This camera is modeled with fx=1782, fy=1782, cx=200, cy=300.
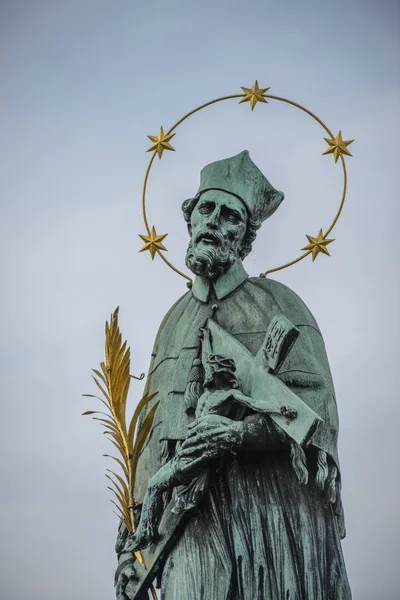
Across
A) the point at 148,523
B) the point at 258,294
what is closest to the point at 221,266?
the point at 258,294

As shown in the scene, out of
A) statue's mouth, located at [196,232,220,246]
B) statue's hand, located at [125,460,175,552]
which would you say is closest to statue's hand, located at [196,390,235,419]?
statue's hand, located at [125,460,175,552]

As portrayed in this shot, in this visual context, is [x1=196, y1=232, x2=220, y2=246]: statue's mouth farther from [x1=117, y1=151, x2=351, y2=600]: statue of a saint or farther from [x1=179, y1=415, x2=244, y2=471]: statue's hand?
[x1=179, y1=415, x2=244, y2=471]: statue's hand

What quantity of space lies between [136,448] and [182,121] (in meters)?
2.25

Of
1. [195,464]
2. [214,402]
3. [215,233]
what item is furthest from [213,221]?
[195,464]

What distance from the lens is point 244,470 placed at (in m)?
10.4

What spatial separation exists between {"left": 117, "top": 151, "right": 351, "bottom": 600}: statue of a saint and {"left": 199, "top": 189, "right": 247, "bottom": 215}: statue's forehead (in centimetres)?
25

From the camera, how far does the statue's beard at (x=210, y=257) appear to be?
1099 centimetres

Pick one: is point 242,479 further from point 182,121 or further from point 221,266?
point 182,121

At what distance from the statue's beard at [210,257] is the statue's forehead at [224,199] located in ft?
0.75

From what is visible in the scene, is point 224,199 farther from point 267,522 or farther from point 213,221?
point 267,522

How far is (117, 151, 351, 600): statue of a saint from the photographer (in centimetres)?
1016

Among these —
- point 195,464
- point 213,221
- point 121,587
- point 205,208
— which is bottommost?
point 121,587

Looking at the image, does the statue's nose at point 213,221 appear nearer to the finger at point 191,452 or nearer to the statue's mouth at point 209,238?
the statue's mouth at point 209,238

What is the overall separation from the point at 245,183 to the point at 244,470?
6.39 ft
